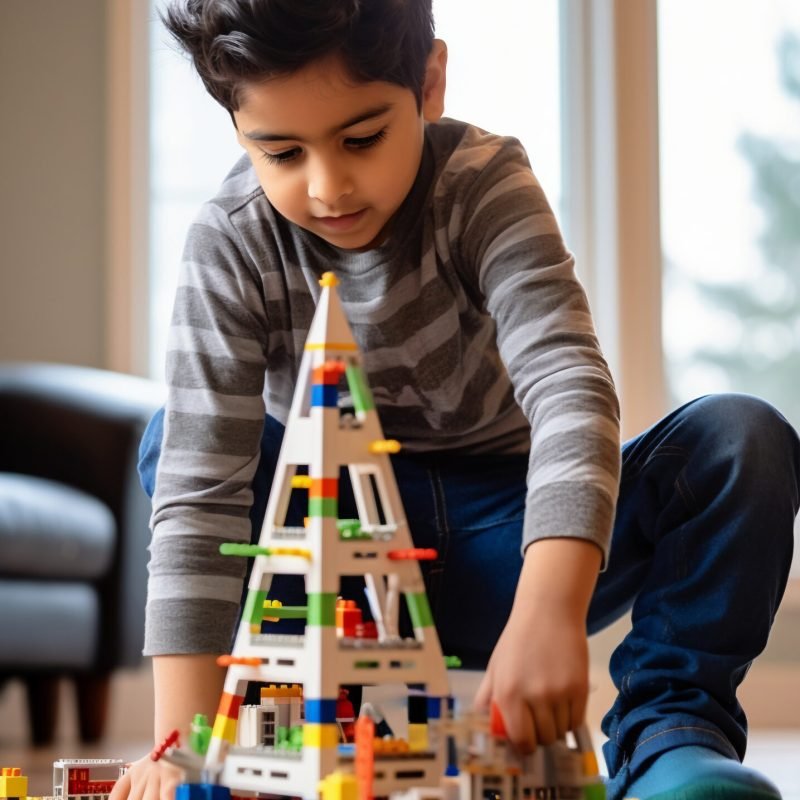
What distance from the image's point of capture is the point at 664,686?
38.0 inches

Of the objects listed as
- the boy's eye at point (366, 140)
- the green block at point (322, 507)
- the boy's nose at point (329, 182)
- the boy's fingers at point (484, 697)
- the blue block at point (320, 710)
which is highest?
the boy's eye at point (366, 140)

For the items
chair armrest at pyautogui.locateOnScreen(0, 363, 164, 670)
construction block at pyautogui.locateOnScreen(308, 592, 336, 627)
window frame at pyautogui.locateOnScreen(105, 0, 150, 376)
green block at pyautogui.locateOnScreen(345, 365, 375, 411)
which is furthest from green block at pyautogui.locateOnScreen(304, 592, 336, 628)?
window frame at pyautogui.locateOnScreen(105, 0, 150, 376)

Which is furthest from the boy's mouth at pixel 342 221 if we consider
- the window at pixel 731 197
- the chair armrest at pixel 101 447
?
the window at pixel 731 197

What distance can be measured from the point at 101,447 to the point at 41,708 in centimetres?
44

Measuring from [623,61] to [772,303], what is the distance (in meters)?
0.62

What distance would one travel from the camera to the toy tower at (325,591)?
63cm

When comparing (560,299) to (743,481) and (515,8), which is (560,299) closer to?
(743,481)

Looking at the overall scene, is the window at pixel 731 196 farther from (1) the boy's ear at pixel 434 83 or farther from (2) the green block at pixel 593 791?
(2) the green block at pixel 593 791

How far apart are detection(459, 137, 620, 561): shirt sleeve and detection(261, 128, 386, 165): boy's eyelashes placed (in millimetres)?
134

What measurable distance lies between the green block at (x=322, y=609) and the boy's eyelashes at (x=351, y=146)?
39cm

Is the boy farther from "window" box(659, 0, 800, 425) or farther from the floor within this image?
"window" box(659, 0, 800, 425)

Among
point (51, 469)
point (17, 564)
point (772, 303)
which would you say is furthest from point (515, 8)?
point (17, 564)

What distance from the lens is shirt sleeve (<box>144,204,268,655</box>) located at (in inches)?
37.5

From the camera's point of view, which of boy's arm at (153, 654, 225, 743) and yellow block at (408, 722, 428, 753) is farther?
boy's arm at (153, 654, 225, 743)
